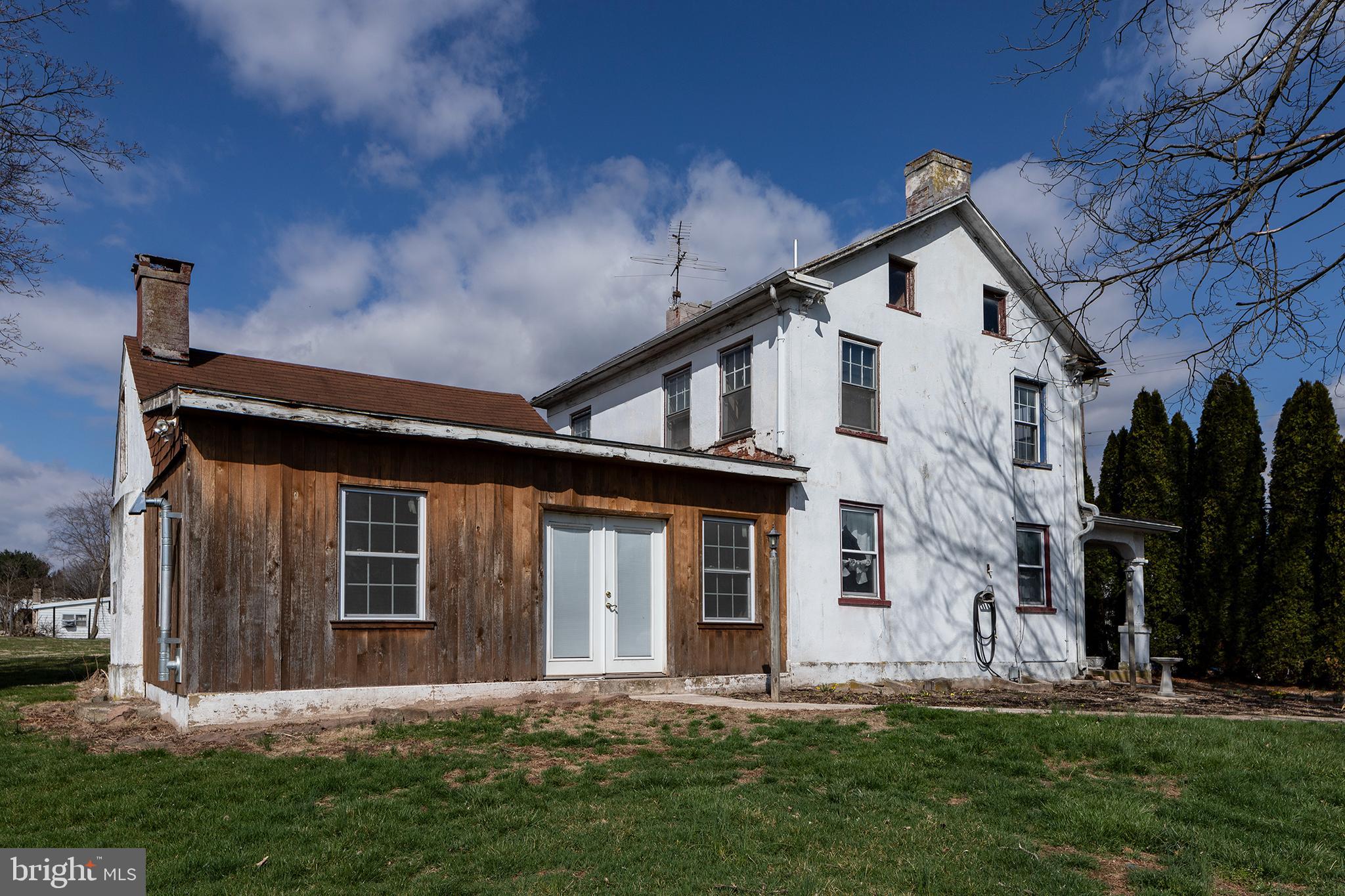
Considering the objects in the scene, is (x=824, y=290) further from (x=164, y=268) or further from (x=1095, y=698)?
(x=164, y=268)

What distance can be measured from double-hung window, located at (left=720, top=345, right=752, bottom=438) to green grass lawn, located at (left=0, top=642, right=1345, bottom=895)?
6796mm

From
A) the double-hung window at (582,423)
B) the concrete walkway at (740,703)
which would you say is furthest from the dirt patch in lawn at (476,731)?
the double-hung window at (582,423)

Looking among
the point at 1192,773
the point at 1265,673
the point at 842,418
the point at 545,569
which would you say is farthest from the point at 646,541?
the point at 1265,673

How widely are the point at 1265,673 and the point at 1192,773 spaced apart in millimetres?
13220

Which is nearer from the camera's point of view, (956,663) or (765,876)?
(765,876)

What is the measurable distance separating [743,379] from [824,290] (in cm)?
190

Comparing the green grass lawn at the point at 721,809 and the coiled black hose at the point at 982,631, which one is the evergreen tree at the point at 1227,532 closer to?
the coiled black hose at the point at 982,631

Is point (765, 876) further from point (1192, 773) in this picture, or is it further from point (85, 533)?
point (85, 533)

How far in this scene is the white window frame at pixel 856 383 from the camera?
15.6 metres

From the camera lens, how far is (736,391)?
1591cm

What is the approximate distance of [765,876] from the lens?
554 centimetres

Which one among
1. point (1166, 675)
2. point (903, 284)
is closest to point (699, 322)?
point (903, 284)

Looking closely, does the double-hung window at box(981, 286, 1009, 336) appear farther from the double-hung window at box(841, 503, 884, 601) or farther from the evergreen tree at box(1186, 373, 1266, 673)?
the double-hung window at box(841, 503, 884, 601)

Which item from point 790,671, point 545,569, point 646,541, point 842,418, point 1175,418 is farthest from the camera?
point 1175,418
